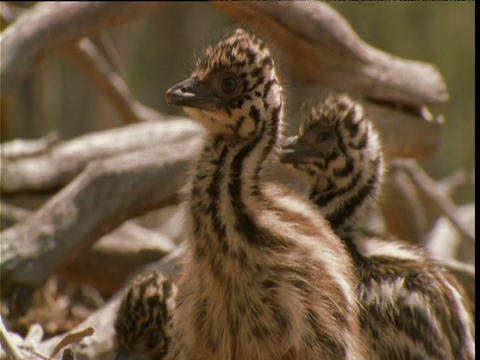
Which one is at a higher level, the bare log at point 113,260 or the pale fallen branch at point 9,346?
the pale fallen branch at point 9,346

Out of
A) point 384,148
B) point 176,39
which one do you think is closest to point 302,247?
point 384,148

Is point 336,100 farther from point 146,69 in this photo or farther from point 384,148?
point 146,69

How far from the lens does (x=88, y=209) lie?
4484 mm

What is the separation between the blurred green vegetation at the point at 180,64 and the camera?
8133mm

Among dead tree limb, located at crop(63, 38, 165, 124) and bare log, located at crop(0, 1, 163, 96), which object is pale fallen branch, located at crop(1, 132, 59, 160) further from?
bare log, located at crop(0, 1, 163, 96)

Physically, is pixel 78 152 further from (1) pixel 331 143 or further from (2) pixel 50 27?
Result: (1) pixel 331 143

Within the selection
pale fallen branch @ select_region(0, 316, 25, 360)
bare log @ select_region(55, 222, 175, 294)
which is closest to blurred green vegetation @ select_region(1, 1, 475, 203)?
bare log @ select_region(55, 222, 175, 294)

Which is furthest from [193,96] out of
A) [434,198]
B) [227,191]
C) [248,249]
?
[434,198]

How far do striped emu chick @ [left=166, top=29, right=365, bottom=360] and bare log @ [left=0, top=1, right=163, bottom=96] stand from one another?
1.51m

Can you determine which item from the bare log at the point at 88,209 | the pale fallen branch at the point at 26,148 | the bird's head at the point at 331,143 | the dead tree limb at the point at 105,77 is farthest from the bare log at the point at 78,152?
the bird's head at the point at 331,143

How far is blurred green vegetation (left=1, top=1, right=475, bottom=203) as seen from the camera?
8.13m

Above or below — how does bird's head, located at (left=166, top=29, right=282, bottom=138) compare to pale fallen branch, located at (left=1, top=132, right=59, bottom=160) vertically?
above

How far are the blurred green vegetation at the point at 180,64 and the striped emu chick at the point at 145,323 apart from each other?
423cm

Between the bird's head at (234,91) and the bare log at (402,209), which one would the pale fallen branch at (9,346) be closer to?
the bird's head at (234,91)
